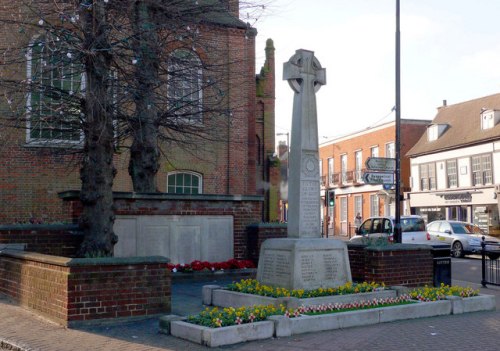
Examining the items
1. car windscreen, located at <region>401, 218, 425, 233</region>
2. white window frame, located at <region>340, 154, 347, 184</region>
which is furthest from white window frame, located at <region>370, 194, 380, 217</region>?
car windscreen, located at <region>401, 218, 425, 233</region>

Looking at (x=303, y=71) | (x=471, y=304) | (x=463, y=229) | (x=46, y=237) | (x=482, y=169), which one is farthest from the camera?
(x=482, y=169)

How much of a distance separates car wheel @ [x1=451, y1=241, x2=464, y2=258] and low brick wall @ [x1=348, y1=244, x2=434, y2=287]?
670 inches

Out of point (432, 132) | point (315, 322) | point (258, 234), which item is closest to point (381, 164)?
point (258, 234)

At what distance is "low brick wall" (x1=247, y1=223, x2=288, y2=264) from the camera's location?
1600cm

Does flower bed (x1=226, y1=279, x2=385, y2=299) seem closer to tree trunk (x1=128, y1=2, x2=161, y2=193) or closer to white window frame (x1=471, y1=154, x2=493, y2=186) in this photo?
tree trunk (x1=128, y1=2, x2=161, y2=193)

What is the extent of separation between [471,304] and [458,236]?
19623 mm

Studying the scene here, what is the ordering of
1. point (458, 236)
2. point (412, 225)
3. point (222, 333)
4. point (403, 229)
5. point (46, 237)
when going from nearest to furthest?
1. point (222, 333)
2. point (46, 237)
3. point (403, 229)
4. point (412, 225)
5. point (458, 236)

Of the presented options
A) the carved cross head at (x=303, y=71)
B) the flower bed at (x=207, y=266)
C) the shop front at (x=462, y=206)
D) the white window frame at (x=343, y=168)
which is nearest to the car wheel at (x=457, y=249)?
the shop front at (x=462, y=206)

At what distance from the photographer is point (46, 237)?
13289 millimetres

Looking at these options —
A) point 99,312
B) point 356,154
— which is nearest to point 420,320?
point 99,312

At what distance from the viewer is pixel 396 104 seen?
18656 millimetres

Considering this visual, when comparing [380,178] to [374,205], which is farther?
[374,205]

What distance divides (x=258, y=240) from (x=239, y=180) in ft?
29.9

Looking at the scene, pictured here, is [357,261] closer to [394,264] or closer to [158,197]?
[394,264]
